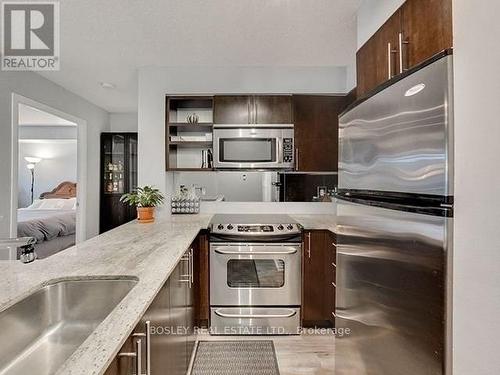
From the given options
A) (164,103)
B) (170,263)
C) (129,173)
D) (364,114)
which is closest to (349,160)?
(364,114)

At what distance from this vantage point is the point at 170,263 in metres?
1.50

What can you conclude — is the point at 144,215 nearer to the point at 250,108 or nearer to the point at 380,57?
the point at 250,108

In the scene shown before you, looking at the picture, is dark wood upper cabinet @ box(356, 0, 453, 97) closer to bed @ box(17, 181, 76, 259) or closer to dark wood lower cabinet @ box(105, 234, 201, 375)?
dark wood lower cabinet @ box(105, 234, 201, 375)

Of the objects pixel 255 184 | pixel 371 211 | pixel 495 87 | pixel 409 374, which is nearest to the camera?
pixel 495 87

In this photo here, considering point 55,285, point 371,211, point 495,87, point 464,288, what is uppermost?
point 495,87

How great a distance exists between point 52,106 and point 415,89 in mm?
4285

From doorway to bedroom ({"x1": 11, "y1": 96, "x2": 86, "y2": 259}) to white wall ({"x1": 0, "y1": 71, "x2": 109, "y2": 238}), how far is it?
0.08 metres

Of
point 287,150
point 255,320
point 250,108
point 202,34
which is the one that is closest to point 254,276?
point 255,320

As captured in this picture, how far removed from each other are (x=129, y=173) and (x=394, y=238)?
16.0 ft

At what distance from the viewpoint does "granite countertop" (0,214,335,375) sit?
750mm

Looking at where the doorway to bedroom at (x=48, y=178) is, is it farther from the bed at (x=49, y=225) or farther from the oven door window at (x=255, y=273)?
the oven door window at (x=255, y=273)

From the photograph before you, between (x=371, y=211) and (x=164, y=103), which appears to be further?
(x=164, y=103)

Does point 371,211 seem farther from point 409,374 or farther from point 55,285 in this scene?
point 55,285

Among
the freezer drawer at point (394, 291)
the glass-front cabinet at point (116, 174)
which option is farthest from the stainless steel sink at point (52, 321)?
the glass-front cabinet at point (116, 174)
